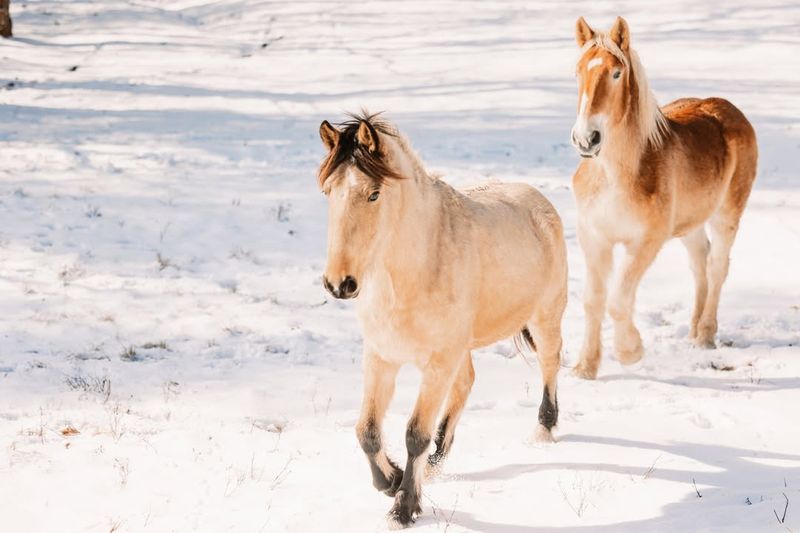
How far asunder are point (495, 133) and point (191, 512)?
12148 millimetres

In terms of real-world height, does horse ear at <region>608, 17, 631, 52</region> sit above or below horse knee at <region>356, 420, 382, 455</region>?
above

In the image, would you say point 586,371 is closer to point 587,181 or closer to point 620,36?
point 587,181

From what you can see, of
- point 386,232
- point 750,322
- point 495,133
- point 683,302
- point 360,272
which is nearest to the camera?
point 360,272

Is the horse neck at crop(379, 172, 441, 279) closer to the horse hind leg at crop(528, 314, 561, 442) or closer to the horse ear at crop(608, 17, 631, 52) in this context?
the horse hind leg at crop(528, 314, 561, 442)

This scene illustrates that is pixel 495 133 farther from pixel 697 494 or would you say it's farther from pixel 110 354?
pixel 697 494

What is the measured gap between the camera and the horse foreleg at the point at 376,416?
4.63 metres

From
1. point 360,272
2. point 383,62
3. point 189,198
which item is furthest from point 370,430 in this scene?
point 383,62

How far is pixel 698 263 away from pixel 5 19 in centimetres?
2158

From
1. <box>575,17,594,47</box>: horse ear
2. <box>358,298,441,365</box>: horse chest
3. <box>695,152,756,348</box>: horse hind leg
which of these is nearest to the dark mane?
<box>358,298,441,365</box>: horse chest

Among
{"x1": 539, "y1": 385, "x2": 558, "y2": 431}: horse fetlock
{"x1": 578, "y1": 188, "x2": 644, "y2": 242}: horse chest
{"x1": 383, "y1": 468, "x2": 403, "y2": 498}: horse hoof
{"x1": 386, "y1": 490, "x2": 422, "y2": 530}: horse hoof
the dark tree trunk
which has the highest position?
{"x1": 578, "y1": 188, "x2": 644, "y2": 242}: horse chest

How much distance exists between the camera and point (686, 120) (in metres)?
7.91

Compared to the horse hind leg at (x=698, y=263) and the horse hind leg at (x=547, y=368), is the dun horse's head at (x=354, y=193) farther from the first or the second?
the horse hind leg at (x=698, y=263)

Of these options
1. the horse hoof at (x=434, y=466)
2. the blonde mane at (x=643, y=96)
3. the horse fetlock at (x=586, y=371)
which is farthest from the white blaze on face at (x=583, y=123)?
the horse hoof at (x=434, y=466)

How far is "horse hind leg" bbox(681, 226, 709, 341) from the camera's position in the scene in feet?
27.3
